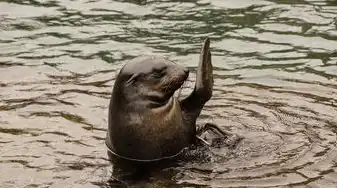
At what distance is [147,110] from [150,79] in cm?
27

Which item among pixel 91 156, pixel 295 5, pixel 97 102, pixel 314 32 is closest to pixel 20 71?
pixel 97 102

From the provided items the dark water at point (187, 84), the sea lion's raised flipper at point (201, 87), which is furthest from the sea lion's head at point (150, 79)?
the dark water at point (187, 84)

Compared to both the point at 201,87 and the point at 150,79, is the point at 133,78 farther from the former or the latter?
the point at 201,87

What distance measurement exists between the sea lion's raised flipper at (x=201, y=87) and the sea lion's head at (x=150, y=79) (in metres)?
0.23

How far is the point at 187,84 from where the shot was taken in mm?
9055

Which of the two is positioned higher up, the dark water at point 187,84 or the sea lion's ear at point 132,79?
the sea lion's ear at point 132,79

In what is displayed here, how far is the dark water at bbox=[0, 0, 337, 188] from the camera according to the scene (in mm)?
6379

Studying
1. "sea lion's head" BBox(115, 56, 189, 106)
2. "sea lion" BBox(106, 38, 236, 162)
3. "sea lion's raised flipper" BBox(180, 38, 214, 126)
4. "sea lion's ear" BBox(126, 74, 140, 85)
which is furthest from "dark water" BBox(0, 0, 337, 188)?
"sea lion's ear" BBox(126, 74, 140, 85)

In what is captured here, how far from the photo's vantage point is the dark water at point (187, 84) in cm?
638

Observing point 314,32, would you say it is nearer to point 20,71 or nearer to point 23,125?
point 20,71

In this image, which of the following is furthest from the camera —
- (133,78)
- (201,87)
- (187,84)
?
(187,84)

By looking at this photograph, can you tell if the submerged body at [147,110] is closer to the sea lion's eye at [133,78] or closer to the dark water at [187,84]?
the sea lion's eye at [133,78]

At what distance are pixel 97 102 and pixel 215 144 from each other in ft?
6.50

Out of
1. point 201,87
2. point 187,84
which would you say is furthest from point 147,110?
point 187,84
